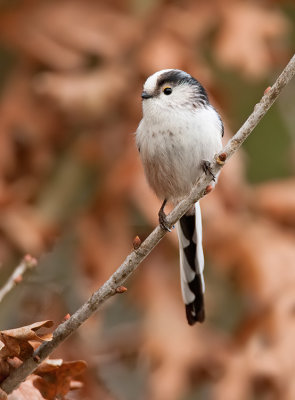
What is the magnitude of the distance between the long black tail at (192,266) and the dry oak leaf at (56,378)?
67 centimetres

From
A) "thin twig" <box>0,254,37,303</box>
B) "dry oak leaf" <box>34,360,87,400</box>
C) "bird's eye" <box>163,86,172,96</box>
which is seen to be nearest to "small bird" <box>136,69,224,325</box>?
"bird's eye" <box>163,86,172,96</box>

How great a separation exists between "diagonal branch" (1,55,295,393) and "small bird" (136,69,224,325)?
1.99 ft

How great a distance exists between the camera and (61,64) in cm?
398

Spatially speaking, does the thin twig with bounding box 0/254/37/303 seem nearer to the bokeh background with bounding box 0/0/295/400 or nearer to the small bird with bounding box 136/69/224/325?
the small bird with bounding box 136/69/224/325

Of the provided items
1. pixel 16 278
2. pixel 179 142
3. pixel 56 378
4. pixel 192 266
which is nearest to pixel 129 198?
pixel 192 266

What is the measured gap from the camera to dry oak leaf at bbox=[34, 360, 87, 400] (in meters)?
1.88

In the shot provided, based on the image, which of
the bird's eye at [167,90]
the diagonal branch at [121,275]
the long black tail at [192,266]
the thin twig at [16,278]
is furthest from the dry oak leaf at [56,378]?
the bird's eye at [167,90]

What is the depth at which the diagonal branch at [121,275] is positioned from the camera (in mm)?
1778

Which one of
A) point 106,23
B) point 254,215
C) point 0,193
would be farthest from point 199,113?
point 106,23

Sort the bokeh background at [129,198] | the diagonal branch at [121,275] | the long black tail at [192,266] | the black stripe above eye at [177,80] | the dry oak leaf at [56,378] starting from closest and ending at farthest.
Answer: the diagonal branch at [121,275], the dry oak leaf at [56,378], the long black tail at [192,266], the black stripe above eye at [177,80], the bokeh background at [129,198]

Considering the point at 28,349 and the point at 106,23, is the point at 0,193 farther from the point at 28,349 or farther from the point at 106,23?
the point at 28,349

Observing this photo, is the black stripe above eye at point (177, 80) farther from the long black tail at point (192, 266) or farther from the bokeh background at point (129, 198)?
the bokeh background at point (129, 198)

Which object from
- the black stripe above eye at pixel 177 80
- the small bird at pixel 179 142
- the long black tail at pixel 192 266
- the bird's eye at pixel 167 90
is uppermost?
the black stripe above eye at pixel 177 80

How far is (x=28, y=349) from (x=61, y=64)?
2451 millimetres
